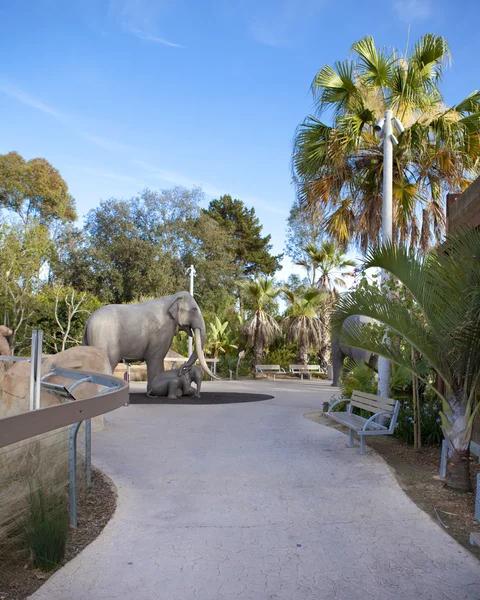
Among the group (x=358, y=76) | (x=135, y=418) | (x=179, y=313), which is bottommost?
(x=135, y=418)

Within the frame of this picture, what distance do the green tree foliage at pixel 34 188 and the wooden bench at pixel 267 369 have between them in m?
16.7

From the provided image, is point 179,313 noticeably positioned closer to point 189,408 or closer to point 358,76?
point 189,408

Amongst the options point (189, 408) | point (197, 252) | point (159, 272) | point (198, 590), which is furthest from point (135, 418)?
point (197, 252)

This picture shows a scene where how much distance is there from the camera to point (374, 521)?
4.64 m

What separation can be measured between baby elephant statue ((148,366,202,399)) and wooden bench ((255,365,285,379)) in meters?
10.2

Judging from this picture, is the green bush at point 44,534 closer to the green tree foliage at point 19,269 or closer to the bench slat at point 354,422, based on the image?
the bench slat at point 354,422

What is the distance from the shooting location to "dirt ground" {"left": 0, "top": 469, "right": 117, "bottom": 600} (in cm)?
334

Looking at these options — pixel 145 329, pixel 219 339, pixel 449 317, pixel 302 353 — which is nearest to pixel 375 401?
pixel 449 317

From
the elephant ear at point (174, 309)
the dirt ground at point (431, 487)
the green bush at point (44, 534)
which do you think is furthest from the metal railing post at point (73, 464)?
the elephant ear at point (174, 309)

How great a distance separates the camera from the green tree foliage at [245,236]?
138ft

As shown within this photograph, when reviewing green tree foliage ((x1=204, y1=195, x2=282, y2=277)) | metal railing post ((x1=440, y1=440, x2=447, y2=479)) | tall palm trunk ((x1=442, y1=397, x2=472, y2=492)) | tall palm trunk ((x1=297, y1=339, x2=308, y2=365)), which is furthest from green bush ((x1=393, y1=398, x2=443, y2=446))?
green tree foliage ((x1=204, y1=195, x2=282, y2=277))

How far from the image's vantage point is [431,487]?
18.9 feet

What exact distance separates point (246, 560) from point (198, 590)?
0.54 meters

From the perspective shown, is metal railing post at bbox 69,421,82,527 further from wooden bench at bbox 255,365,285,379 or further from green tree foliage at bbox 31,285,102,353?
green tree foliage at bbox 31,285,102,353
